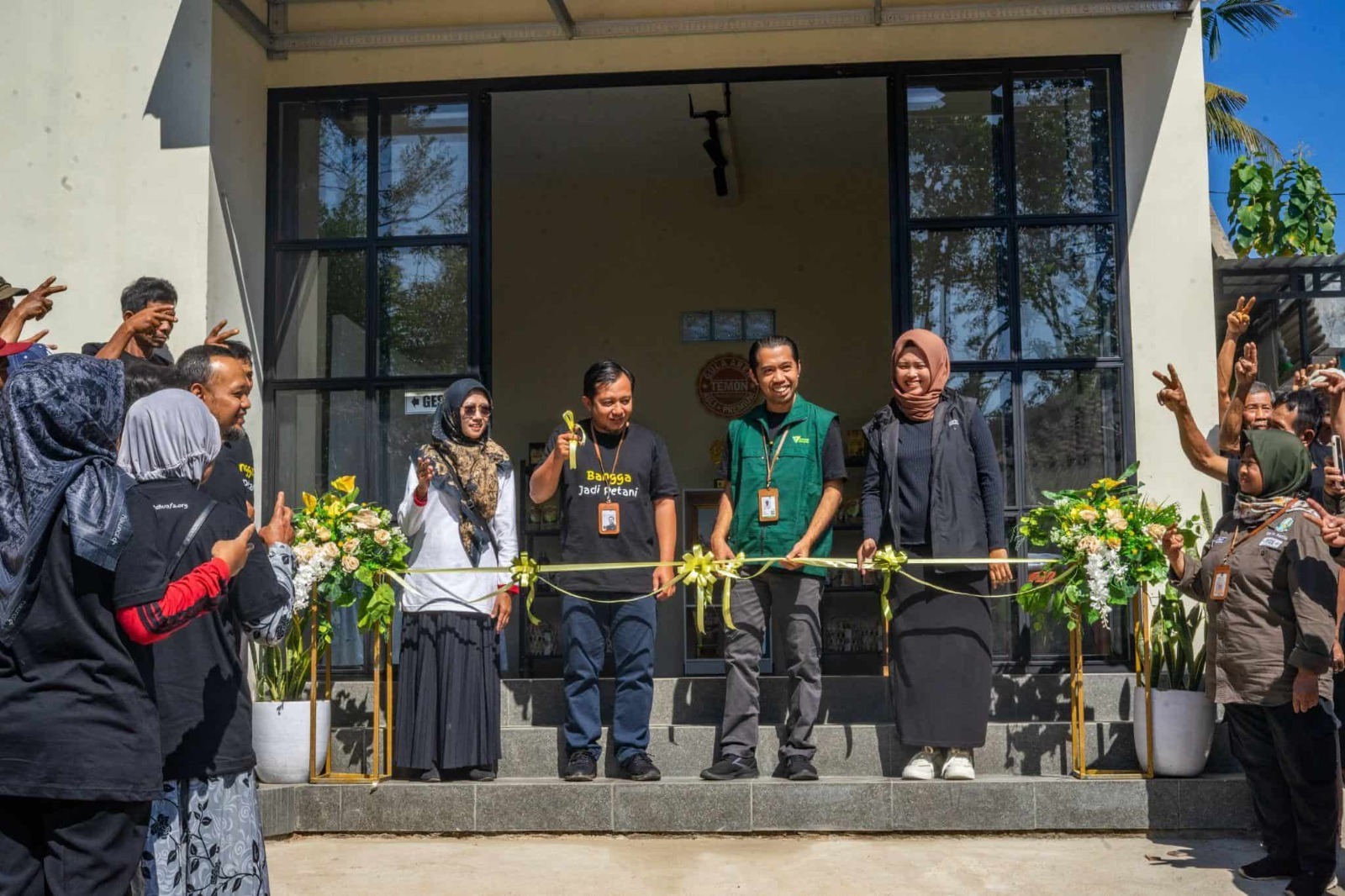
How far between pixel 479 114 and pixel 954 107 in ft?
8.13

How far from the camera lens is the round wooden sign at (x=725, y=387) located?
10906 millimetres

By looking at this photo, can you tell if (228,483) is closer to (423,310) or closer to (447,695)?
(447,695)

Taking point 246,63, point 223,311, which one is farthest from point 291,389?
point 246,63

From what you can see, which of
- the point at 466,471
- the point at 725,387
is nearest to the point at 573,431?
the point at 466,471

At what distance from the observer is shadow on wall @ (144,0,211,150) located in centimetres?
651

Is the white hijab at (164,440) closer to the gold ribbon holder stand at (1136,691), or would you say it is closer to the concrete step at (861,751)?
the concrete step at (861,751)

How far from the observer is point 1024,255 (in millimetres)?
6781

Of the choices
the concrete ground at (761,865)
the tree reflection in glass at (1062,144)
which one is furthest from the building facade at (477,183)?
the concrete ground at (761,865)

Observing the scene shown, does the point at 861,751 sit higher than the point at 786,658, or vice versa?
the point at 786,658

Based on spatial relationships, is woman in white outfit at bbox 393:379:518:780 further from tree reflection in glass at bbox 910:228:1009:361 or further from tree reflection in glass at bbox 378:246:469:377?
tree reflection in glass at bbox 910:228:1009:361

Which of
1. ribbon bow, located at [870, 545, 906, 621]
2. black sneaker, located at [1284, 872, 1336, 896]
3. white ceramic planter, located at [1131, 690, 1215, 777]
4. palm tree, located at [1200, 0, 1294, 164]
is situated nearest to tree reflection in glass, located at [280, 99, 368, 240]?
ribbon bow, located at [870, 545, 906, 621]

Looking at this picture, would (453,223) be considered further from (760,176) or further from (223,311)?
(760,176)

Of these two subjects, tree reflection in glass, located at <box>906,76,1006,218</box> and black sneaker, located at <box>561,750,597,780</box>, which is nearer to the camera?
black sneaker, located at <box>561,750,597,780</box>

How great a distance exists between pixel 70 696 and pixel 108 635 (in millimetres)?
137
